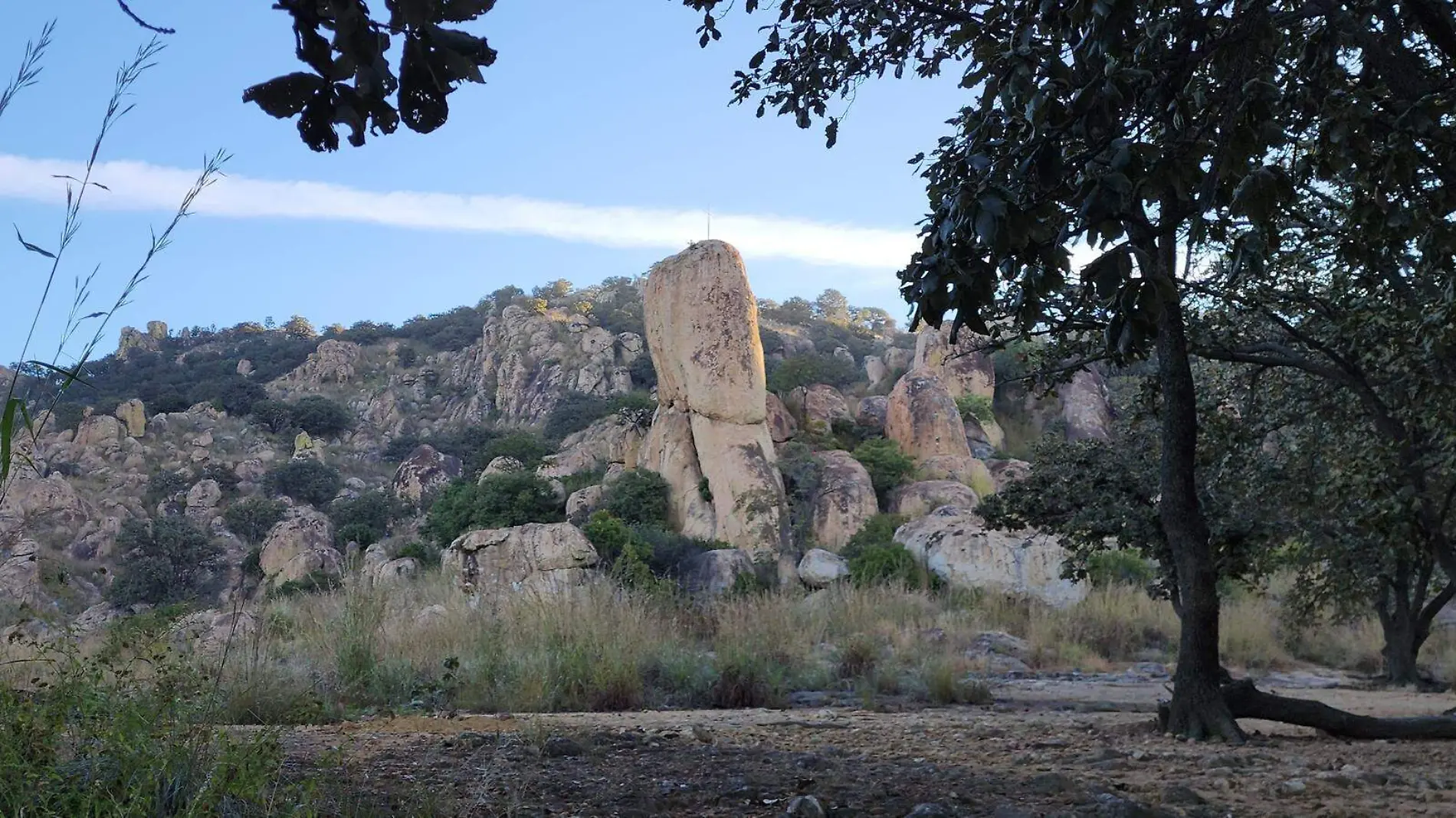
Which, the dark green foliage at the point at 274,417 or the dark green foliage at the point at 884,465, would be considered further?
the dark green foliage at the point at 274,417

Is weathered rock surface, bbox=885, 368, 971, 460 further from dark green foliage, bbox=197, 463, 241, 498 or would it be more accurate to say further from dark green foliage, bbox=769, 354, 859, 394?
dark green foliage, bbox=197, 463, 241, 498

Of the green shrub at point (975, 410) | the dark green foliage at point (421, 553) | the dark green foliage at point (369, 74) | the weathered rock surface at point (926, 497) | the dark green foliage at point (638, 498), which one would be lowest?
the dark green foliage at point (421, 553)

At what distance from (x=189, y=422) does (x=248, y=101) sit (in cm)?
4900

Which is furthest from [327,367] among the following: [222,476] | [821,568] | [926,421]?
[821,568]

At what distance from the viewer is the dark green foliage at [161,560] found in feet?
91.0

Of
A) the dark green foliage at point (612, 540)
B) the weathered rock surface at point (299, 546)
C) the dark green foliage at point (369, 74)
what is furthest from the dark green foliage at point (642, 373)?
the dark green foliage at point (369, 74)

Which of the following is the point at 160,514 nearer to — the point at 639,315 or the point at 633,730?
the point at 639,315

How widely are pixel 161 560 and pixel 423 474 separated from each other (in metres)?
11.3

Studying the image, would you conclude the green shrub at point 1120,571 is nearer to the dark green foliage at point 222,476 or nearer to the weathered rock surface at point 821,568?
the weathered rock surface at point 821,568

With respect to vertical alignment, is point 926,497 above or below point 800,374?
below

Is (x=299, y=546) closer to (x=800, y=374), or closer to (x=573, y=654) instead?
(x=800, y=374)

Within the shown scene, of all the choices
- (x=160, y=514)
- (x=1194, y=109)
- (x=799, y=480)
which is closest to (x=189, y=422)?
(x=160, y=514)

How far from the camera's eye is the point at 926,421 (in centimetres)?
3506

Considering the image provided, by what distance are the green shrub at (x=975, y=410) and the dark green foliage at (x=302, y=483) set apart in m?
23.6
